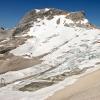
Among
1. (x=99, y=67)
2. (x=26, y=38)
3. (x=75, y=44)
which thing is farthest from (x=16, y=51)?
(x=99, y=67)

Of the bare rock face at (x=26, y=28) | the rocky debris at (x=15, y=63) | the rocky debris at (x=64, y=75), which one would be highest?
the bare rock face at (x=26, y=28)

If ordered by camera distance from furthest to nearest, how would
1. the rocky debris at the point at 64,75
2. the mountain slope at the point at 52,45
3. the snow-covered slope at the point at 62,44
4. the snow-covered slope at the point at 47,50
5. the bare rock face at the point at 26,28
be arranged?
1. the bare rock face at the point at 26,28
2. the snow-covered slope at the point at 62,44
3. the mountain slope at the point at 52,45
4. the snow-covered slope at the point at 47,50
5. the rocky debris at the point at 64,75

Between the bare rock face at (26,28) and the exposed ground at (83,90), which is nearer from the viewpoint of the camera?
the exposed ground at (83,90)

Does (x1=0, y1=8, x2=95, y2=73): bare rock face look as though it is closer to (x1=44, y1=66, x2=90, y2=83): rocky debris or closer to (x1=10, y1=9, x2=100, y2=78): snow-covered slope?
(x1=10, y1=9, x2=100, y2=78): snow-covered slope

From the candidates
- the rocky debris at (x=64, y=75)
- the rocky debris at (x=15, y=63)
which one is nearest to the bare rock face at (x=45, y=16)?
the rocky debris at (x=15, y=63)

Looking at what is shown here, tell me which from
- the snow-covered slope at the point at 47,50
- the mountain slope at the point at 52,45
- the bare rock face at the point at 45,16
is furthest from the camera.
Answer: the bare rock face at the point at 45,16

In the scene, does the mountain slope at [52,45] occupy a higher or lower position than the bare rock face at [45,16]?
lower

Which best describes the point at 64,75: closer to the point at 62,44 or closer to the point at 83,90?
the point at 83,90

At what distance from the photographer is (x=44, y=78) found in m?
60.5

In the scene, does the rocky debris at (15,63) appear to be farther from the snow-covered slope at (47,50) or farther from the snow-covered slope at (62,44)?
the snow-covered slope at (62,44)

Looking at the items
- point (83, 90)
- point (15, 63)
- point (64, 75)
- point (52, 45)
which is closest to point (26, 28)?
point (52, 45)

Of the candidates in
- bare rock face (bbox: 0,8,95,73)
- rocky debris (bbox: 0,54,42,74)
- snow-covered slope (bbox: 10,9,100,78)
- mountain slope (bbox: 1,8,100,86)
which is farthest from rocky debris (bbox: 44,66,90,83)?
bare rock face (bbox: 0,8,95,73)

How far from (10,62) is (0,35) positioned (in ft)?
135

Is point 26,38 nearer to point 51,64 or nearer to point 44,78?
point 51,64
